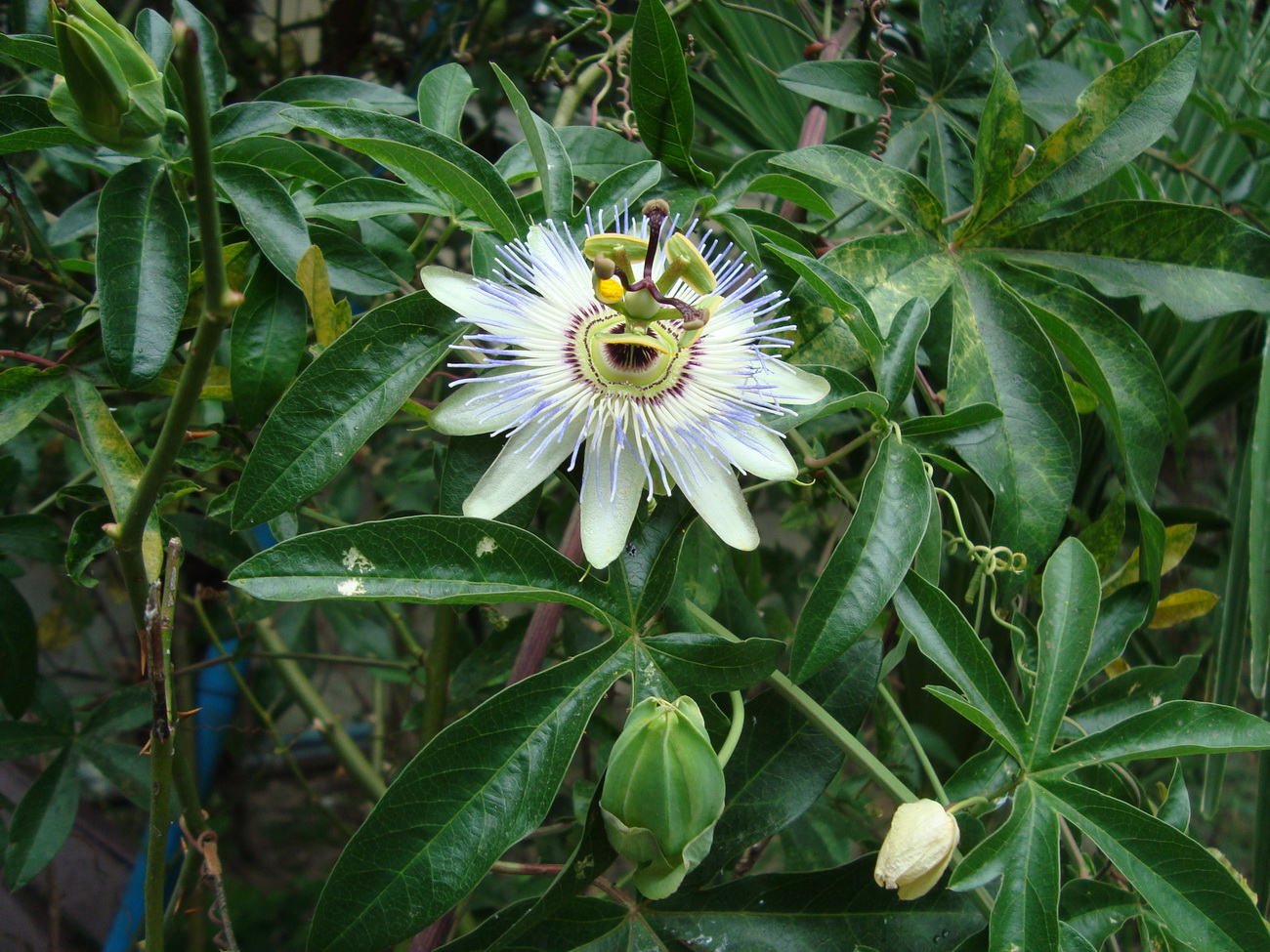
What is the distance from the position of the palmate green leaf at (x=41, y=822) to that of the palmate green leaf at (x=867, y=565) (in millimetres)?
889

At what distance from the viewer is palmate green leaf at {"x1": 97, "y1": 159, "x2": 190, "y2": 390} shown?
73 cm

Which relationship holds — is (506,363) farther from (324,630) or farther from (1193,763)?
(324,630)

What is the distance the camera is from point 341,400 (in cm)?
72

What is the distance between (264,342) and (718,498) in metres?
0.40

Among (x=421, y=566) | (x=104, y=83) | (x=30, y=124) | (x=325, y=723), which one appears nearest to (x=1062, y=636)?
(x=421, y=566)

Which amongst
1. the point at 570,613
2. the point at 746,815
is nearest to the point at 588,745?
the point at 570,613

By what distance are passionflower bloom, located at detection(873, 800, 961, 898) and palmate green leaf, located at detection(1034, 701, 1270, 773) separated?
129mm

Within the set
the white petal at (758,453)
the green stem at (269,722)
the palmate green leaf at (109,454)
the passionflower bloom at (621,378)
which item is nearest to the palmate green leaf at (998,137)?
the passionflower bloom at (621,378)

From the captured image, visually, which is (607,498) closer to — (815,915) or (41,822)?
(815,915)

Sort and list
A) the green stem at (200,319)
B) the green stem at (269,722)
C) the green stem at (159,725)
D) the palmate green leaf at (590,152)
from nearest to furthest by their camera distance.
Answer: the green stem at (200,319) < the green stem at (159,725) < the palmate green leaf at (590,152) < the green stem at (269,722)

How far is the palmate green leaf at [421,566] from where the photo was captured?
0.64 metres

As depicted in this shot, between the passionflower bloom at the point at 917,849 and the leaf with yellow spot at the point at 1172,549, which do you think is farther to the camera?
the leaf with yellow spot at the point at 1172,549

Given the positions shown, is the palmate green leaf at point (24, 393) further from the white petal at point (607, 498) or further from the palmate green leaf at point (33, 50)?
the white petal at point (607, 498)

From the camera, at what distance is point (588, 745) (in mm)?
1709
